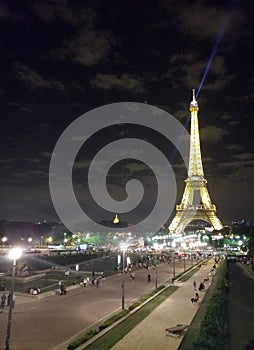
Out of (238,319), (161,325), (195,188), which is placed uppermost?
(195,188)

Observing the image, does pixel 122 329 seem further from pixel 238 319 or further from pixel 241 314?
pixel 241 314

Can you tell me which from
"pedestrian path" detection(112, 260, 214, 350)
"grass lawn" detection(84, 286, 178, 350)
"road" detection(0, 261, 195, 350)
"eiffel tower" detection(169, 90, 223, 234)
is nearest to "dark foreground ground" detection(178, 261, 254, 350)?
"pedestrian path" detection(112, 260, 214, 350)

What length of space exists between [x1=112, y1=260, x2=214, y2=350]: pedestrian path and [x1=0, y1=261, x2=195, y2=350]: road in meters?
3.11

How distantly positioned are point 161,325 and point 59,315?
736cm

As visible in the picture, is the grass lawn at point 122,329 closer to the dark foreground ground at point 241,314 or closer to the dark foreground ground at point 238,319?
the dark foreground ground at point 238,319

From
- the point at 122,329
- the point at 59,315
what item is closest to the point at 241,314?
the point at 122,329

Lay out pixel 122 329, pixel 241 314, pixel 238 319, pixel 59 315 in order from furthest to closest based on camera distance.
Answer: pixel 241 314 < pixel 59 315 < pixel 238 319 < pixel 122 329

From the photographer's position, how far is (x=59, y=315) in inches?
947

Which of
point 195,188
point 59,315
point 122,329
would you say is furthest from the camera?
point 195,188

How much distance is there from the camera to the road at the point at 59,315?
1816 cm

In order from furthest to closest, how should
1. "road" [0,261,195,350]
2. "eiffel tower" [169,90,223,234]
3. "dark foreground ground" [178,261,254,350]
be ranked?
1. "eiffel tower" [169,90,223,234]
2. "road" [0,261,195,350]
3. "dark foreground ground" [178,261,254,350]

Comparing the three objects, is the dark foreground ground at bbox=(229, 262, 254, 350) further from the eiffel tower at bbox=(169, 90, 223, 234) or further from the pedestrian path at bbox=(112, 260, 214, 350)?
the eiffel tower at bbox=(169, 90, 223, 234)

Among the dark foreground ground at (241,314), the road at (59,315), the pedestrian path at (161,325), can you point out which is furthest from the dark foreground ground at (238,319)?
the road at (59,315)

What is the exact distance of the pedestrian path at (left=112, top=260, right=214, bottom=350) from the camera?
55.2 ft
